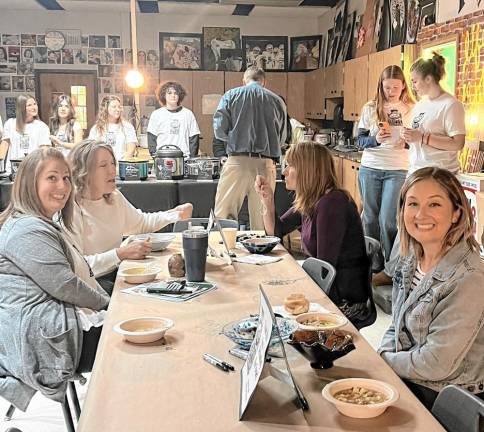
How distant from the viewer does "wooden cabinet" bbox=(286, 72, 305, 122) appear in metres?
10.0

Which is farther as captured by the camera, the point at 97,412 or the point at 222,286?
the point at 222,286

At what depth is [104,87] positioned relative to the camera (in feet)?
32.3

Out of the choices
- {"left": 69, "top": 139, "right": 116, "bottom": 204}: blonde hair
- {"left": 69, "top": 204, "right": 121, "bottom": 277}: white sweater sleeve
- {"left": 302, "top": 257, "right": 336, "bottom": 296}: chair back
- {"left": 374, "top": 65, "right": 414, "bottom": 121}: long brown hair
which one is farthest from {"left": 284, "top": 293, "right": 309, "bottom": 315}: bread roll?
{"left": 374, "top": 65, "right": 414, "bottom": 121}: long brown hair

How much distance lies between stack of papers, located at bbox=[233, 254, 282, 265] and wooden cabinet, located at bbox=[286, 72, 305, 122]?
745cm

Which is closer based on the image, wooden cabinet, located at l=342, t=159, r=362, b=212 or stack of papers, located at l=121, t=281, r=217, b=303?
stack of papers, located at l=121, t=281, r=217, b=303

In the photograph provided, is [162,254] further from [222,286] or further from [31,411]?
[31,411]

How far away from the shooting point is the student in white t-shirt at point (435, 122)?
Result: 4.10 metres

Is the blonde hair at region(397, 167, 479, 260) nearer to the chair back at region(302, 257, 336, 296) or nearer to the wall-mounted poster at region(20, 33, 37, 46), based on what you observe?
the chair back at region(302, 257, 336, 296)

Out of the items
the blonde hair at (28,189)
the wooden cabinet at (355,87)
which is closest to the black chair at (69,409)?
the blonde hair at (28,189)

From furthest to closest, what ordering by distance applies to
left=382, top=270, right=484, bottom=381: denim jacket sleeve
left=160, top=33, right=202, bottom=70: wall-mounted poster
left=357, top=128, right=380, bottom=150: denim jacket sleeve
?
left=160, top=33, right=202, bottom=70: wall-mounted poster → left=357, top=128, right=380, bottom=150: denim jacket sleeve → left=382, top=270, right=484, bottom=381: denim jacket sleeve

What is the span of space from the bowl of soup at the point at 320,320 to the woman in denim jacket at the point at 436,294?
0.65 feet

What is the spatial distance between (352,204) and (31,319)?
4.85 feet

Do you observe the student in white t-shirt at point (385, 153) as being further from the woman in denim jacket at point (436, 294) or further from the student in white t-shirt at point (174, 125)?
the woman in denim jacket at point (436, 294)

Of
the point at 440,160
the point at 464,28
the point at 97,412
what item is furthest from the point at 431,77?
the point at 97,412
